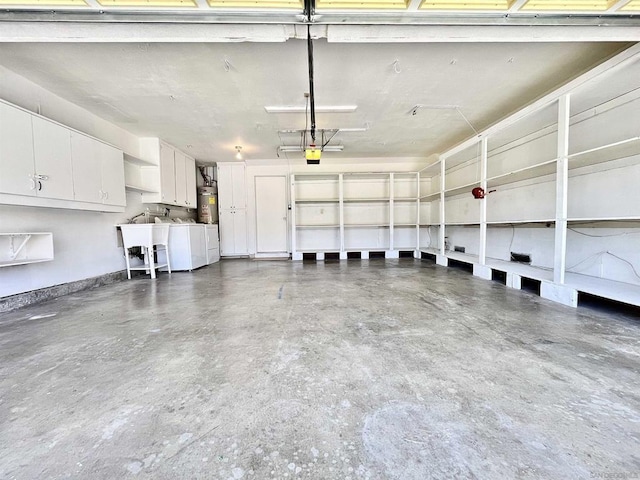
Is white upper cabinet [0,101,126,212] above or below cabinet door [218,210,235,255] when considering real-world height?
above

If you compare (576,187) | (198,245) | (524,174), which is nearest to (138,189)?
(198,245)

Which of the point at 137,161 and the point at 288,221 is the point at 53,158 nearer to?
the point at 137,161

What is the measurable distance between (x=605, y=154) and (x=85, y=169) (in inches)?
241

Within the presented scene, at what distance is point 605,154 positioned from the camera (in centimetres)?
276

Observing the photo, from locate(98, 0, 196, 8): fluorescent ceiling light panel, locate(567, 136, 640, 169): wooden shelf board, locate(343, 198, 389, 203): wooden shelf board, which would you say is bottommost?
locate(343, 198, 389, 203): wooden shelf board

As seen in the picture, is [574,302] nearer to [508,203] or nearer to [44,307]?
[508,203]

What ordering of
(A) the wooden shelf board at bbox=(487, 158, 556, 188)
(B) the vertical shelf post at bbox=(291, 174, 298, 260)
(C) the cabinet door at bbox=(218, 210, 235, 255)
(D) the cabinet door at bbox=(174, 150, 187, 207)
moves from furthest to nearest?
(C) the cabinet door at bbox=(218, 210, 235, 255) → (B) the vertical shelf post at bbox=(291, 174, 298, 260) → (D) the cabinet door at bbox=(174, 150, 187, 207) → (A) the wooden shelf board at bbox=(487, 158, 556, 188)

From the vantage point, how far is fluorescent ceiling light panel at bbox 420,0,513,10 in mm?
1891

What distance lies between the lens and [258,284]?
153 inches

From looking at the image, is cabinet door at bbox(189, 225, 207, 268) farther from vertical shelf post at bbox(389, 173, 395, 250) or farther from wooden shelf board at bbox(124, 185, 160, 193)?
vertical shelf post at bbox(389, 173, 395, 250)

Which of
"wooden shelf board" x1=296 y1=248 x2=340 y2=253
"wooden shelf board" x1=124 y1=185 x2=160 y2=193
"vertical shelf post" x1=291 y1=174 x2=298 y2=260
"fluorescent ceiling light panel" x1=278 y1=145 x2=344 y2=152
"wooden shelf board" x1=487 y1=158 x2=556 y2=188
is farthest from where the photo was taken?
"wooden shelf board" x1=296 y1=248 x2=340 y2=253

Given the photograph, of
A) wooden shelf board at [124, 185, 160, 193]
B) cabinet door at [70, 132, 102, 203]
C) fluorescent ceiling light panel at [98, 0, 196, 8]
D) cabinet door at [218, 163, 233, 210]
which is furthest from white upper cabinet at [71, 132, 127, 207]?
cabinet door at [218, 163, 233, 210]

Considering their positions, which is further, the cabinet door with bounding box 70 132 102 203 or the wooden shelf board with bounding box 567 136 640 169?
the cabinet door with bounding box 70 132 102 203

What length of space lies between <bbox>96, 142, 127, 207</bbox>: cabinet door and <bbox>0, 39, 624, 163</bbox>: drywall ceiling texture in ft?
1.98
